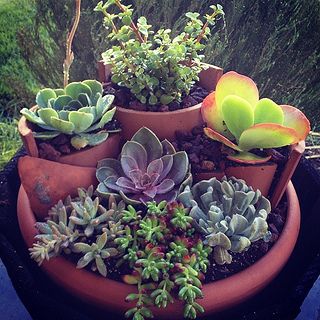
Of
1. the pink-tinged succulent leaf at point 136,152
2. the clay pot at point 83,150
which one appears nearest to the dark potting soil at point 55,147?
the clay pot at point 83,150

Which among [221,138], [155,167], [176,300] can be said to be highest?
[221,138]

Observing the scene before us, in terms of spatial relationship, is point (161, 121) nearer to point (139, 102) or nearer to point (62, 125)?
point (139, 102)

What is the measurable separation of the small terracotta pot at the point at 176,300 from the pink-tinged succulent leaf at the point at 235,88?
318 mm

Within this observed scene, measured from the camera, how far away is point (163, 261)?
847mm

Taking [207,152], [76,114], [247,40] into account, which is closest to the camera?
[76,114]

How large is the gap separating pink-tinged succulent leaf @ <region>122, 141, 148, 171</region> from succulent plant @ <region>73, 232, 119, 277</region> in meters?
0.22

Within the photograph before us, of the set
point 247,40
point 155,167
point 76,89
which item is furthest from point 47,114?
point 247,40

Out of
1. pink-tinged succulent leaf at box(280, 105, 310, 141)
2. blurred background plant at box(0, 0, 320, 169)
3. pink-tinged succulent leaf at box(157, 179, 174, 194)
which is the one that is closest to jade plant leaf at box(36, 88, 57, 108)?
pink-tinged succulent leaf at box(157, 179, 174, 194)

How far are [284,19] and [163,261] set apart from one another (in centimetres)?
131

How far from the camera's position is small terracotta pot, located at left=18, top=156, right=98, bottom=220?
37.7 inches

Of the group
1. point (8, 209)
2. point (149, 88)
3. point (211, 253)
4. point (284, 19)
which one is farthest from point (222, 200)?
point (284, 19)

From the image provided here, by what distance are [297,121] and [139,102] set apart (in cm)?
36

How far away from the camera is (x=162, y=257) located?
0.85 meters

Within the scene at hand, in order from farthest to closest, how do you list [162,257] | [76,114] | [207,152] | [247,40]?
[247,40] < [207,152] < [76,114] < [162,257]
